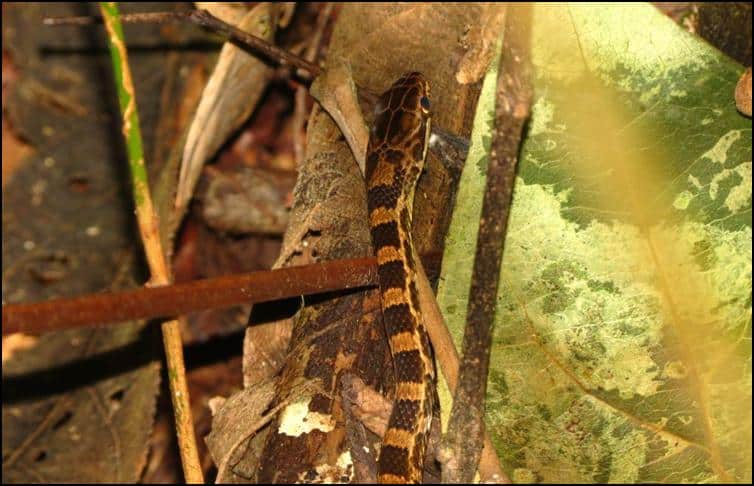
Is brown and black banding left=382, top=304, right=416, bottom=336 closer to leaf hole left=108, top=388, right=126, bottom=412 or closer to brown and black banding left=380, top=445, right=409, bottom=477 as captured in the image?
brown and black banding left=380, top=445, right=409, bottom=477

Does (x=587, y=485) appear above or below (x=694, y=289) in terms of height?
below

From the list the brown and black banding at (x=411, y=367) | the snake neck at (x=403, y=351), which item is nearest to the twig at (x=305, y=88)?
the snake neck at (x=403, y=351)

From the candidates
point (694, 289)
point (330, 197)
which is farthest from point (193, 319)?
point (694, 289)

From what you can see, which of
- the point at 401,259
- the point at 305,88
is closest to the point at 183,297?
the point at 401,259

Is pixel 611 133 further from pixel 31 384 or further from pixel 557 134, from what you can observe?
pixel 31 384

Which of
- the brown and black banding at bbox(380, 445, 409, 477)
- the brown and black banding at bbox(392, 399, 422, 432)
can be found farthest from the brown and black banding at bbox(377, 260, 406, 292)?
the brown and black banding at bbox(380, 445, 409, 477)

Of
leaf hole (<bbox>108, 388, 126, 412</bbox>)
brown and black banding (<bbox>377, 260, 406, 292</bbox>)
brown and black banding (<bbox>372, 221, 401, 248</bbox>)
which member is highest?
brown and black banding (<bbox>372, 221, 401, 248</bbox>)
